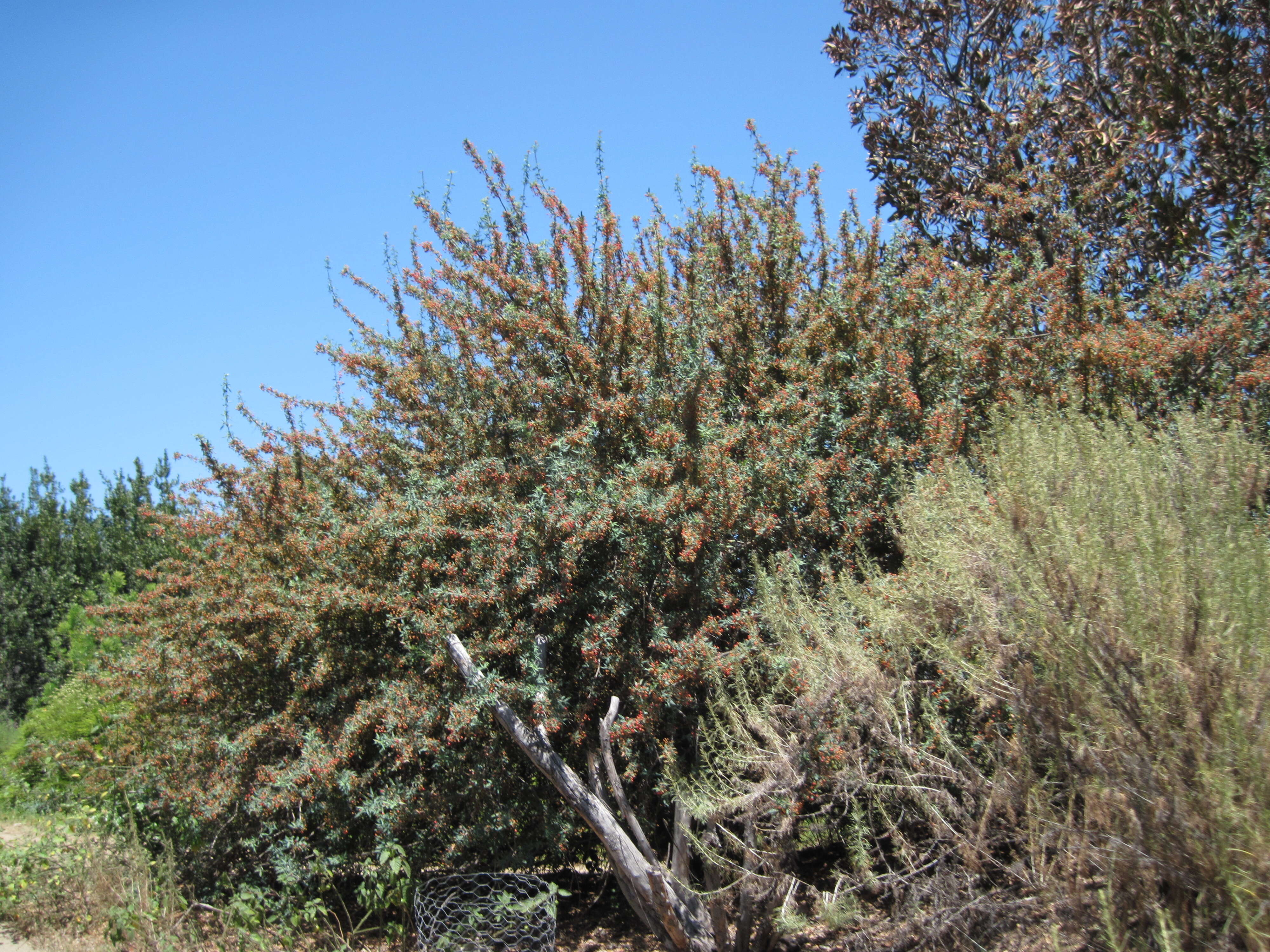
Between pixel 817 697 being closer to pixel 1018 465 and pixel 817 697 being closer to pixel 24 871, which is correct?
pixel 1018 465

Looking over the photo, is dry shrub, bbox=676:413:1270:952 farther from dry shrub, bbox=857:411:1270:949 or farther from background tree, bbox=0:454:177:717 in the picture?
background tree, bbox=0:454:177:717

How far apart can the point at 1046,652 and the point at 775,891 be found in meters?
2.15

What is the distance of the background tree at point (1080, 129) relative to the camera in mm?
7531

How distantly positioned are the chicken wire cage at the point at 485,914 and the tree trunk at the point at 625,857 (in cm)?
45

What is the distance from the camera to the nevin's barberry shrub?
538 centimetres

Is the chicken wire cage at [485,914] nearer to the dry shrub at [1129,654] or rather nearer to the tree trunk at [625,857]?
the tree trunk at [625,857]

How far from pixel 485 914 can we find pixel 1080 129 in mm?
9065

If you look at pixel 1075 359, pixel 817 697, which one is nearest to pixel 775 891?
pixel 817 697

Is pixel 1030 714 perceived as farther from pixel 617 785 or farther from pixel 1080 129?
pixel 1080 129

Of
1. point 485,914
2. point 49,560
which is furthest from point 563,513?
point 49,560

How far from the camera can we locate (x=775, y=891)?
182 inches

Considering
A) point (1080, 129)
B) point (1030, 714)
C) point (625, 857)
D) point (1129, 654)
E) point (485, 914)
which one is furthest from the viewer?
point (1080, 129)

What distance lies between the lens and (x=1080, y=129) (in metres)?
8.81

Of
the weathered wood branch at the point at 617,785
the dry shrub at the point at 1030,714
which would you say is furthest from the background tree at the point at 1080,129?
the weathered wood branch at the point at 617,785
